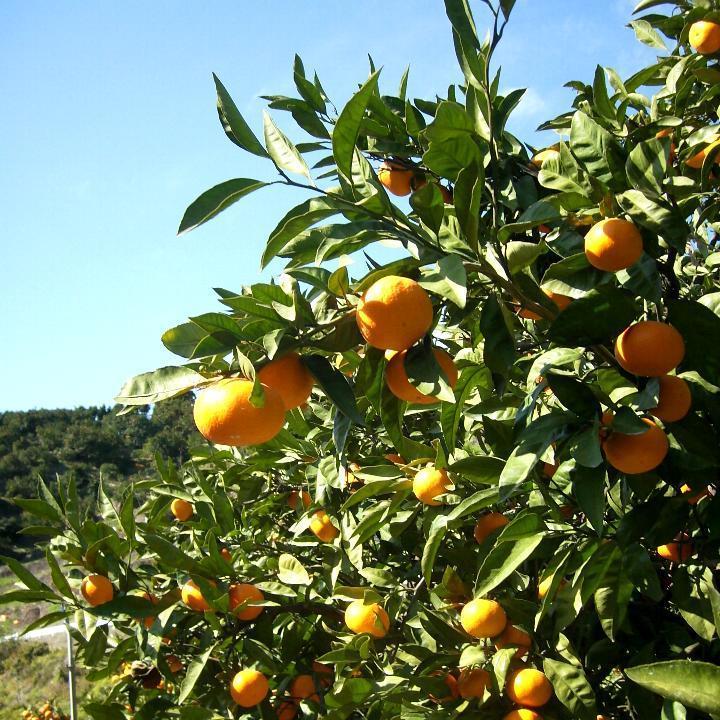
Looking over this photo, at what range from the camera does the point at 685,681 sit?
2.05 feet

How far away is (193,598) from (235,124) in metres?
1.28

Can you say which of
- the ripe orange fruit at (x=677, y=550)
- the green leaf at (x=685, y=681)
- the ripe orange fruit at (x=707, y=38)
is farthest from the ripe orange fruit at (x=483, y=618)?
the ripe orange fruit at (x=707, y=38)

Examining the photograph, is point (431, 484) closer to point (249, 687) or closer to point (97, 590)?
point (249, 687)

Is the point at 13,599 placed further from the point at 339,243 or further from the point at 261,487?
the point at 339,243

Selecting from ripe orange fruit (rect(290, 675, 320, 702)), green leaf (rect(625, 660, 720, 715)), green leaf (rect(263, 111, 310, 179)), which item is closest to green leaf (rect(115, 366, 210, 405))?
green leaf (rect(263, 111, 310, 179))

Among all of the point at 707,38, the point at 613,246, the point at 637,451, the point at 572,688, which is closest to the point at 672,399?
the point at 637,451

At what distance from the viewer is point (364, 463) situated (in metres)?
1.99

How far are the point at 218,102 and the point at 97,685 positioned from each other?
779 centimetres

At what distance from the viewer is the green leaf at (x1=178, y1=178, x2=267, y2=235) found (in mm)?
911

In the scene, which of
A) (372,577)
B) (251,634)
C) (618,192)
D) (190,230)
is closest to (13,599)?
(251,634)

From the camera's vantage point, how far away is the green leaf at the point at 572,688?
128 cm

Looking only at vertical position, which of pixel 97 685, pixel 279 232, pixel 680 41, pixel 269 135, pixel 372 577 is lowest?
pixel 97 685

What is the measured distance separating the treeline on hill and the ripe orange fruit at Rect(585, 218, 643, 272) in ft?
71.6

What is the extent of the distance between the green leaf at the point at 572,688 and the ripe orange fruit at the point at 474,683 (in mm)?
179
